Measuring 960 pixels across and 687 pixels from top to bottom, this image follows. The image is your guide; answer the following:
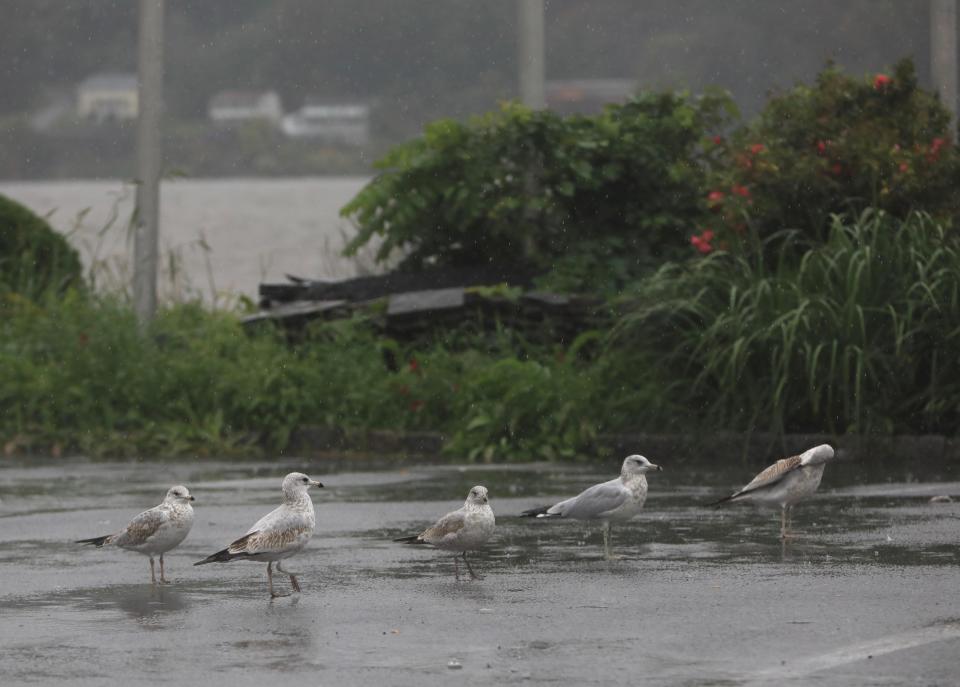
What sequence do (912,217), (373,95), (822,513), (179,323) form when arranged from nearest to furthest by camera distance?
(822,513) → (912,217) → (179,323) → (373,95)

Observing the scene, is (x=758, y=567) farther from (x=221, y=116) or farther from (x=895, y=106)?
(x=221, y=116)

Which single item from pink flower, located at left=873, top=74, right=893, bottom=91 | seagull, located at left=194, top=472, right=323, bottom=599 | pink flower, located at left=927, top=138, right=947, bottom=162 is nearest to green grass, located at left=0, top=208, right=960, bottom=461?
pink flower, located at left=927, top=138, right=947, bottom=162

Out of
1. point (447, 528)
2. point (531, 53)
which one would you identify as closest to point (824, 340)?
point (447, 528)

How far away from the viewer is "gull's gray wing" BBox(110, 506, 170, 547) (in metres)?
8.55

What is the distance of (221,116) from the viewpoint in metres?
47.4

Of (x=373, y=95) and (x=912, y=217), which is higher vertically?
(x=373, y=95)

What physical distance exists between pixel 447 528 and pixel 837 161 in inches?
312

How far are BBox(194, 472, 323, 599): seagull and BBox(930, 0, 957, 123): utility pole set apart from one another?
36.8 feet

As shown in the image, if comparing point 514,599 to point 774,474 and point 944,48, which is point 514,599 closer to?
point 774,474

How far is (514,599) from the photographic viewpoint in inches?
313

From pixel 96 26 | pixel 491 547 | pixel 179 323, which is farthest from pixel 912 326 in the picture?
pixel 96 26

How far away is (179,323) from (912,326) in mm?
7690

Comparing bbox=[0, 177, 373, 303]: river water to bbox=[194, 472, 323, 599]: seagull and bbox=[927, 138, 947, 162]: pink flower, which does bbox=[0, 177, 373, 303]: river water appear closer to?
bbox=[927, 138, 947, 162]: pink flower

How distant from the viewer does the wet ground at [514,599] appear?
641 cm
